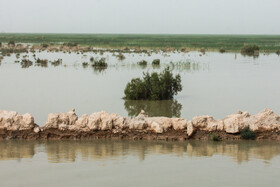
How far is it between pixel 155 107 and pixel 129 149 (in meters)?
6.07

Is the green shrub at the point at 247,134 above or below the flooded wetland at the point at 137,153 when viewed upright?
above

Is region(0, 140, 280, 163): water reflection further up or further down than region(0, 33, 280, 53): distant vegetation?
further down

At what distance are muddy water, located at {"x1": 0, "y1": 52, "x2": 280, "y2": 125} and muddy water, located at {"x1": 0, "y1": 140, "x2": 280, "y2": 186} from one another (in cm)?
306

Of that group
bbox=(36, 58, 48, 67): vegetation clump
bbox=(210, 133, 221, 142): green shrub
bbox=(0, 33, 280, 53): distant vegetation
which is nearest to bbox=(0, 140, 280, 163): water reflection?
bbox=(210, 133, 221, 142): green shrub

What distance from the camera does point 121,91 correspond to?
20359 millimetres

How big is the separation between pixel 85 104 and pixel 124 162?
705 cm

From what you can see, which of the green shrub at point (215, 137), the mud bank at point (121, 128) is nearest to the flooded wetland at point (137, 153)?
the green shrub at point (215, 137)

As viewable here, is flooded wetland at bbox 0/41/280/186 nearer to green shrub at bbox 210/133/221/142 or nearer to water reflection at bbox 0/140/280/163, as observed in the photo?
water reflection at bbox 0/140/280/163

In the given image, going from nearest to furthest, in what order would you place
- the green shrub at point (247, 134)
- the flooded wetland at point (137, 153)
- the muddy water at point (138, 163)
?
the muddy water at point (138, 163), the flooded wetland at point (137, 153), the green shrub at point (247, 134)

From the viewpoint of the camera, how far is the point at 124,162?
9867 mm

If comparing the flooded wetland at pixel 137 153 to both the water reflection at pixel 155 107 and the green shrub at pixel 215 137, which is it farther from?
the green shrub at pixel 215 137

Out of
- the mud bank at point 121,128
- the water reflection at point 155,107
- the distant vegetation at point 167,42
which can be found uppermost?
the distant vegetation at point 167,42

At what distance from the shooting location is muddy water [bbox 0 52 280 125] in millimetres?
16125

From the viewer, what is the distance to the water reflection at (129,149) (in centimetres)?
1036
